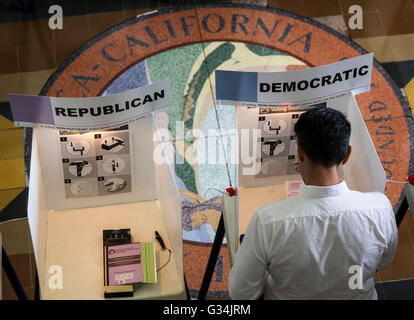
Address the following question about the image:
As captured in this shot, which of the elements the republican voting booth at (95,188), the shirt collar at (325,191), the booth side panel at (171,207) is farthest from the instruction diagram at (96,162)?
the shirt collar at (325,191)

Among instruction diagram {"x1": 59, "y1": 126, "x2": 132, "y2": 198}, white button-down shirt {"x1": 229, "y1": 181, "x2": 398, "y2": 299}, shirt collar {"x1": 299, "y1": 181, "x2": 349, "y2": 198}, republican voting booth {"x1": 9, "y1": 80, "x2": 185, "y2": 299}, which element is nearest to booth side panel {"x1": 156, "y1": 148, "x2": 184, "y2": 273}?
republican voting booth {"x1": 9, "y1": 80, "x2": 185, "y2": 299}

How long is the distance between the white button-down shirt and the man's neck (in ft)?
0.07

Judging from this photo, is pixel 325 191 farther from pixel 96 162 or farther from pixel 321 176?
pixel 96 162

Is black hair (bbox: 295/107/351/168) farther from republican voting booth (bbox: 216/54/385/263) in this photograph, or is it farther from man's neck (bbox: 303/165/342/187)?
republican voting booth (bbox: 216/54/385/263)

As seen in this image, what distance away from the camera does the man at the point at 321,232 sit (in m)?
2.20

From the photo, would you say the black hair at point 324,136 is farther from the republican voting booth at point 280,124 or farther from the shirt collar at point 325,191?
the republican voting booth at point 280,124

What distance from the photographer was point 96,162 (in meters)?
3.05

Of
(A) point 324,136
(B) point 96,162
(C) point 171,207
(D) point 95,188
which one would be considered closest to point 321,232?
(A) point 324,136

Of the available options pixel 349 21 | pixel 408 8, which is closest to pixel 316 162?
pixel 349 21

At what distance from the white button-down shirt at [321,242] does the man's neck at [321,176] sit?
2cm

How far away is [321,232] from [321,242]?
0.04 metres

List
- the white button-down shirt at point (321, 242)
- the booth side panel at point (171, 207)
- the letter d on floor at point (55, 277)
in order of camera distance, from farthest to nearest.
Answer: the letter d on floor at point (55, 277) < the booth side panel at point (171, 207) < the white button-down shirt at point (321, 242)
